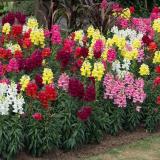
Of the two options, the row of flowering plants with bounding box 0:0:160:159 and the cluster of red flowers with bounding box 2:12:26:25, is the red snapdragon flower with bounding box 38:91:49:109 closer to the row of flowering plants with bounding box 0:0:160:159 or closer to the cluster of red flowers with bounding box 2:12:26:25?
the row of flowering plants with bounding box 0:0:160:159

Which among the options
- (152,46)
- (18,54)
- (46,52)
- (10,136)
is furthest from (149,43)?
(10,136)

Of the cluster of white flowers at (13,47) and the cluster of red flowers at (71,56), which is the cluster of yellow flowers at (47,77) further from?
the cluster of white flowers at (13,47)

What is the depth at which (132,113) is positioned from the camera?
25.3ft

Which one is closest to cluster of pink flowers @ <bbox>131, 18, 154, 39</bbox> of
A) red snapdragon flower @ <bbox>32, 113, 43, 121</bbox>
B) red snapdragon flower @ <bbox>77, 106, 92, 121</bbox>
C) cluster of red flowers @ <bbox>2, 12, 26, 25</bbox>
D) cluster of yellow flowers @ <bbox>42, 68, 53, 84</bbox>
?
cluster of red flowers @ <bbox>2, 12, 26, 25</bbox>

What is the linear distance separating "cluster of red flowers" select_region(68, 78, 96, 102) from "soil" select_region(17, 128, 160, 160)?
688 millimetres

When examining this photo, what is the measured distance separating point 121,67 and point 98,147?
123 cm

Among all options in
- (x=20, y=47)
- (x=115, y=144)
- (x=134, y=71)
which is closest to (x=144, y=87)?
(x=134, y=71)

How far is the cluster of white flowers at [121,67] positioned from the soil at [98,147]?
79 centimetres

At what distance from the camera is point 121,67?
26.3ft

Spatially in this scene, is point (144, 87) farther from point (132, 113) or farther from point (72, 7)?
point (72, 7)

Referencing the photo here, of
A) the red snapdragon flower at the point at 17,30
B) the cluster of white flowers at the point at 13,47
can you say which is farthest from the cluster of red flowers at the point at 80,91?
the red snapdragon flower at the point at 17,30

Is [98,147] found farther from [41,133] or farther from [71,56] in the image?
[71,56]

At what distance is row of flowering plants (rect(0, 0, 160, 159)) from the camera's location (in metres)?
6.79

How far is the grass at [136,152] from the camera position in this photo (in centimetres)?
713
